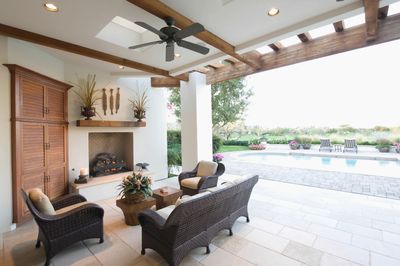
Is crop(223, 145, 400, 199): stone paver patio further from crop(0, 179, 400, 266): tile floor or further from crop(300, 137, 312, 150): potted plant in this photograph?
crop(300, 137, 312, 150): potted plant

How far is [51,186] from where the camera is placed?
4.13m

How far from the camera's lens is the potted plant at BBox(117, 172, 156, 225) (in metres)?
3.20

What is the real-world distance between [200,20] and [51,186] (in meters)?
4.47

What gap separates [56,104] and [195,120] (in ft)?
11.3

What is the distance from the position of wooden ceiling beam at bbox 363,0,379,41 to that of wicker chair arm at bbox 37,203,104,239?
456 cm

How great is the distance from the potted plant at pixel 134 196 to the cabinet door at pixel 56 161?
2005 mm

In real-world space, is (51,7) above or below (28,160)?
above

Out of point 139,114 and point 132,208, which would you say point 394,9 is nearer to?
point 132,208

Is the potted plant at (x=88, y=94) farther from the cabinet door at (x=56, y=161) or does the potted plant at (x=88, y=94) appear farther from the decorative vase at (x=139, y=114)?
the decorative vase at (x=139, y=114)

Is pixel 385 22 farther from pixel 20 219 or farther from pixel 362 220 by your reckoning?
pixel 20 219

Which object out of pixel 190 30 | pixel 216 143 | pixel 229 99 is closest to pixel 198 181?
pixel 190 30

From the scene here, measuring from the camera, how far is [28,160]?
11.6 feet

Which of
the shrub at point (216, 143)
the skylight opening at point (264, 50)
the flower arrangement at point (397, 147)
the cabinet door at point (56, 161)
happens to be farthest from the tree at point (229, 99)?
the flower arrangement at point (397, 147)

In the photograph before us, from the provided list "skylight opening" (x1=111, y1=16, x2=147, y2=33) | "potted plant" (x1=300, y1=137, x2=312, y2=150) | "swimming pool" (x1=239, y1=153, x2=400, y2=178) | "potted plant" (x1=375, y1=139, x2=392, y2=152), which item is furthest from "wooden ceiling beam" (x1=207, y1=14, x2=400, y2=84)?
"potted plant" (x1=375, y1=139, x2=392, y2=152)
